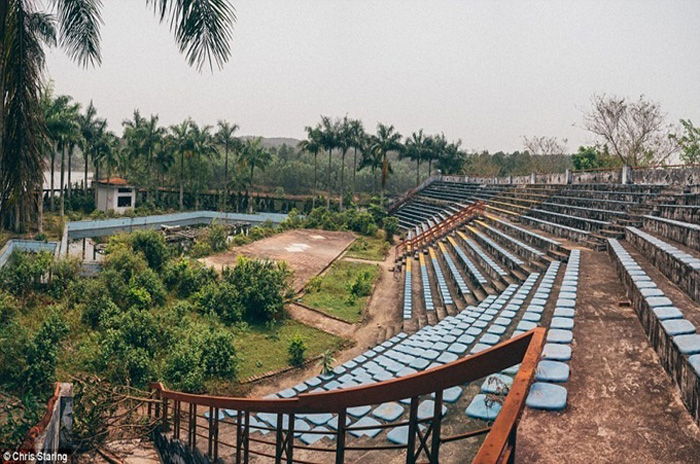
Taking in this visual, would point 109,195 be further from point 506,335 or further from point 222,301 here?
point 506,335

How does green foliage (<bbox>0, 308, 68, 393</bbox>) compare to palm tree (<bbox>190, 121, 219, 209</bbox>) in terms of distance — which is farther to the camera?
palm tree (<bbox>190, 121, 219, 209</bbox>)

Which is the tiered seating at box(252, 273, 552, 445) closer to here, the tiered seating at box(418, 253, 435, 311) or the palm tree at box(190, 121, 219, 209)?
the tiered seating at box(418, 253, 435, 311)

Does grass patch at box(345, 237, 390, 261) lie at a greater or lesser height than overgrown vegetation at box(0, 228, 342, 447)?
greater

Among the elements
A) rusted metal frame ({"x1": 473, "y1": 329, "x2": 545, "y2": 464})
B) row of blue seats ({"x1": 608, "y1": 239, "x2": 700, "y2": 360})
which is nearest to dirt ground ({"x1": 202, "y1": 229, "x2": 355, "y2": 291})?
row of blue seats ({"x1": 608, "y1": 239, "x2": 700, "y2": 360})

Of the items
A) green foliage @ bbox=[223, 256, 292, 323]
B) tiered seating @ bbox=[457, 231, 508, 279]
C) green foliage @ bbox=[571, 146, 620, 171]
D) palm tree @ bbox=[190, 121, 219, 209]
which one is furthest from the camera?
palm tree @ bbox=[190, 121, 219, 209]

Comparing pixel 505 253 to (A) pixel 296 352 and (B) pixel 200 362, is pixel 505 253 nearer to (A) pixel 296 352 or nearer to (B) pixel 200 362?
(A) pixel 296 352

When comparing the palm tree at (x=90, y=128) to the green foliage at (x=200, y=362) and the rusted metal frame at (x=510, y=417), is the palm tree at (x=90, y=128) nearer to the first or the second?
the green foliage at (x=200, y=362)

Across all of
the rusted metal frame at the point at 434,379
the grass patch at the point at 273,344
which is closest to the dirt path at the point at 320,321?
the grass patch at the point at 273,344
